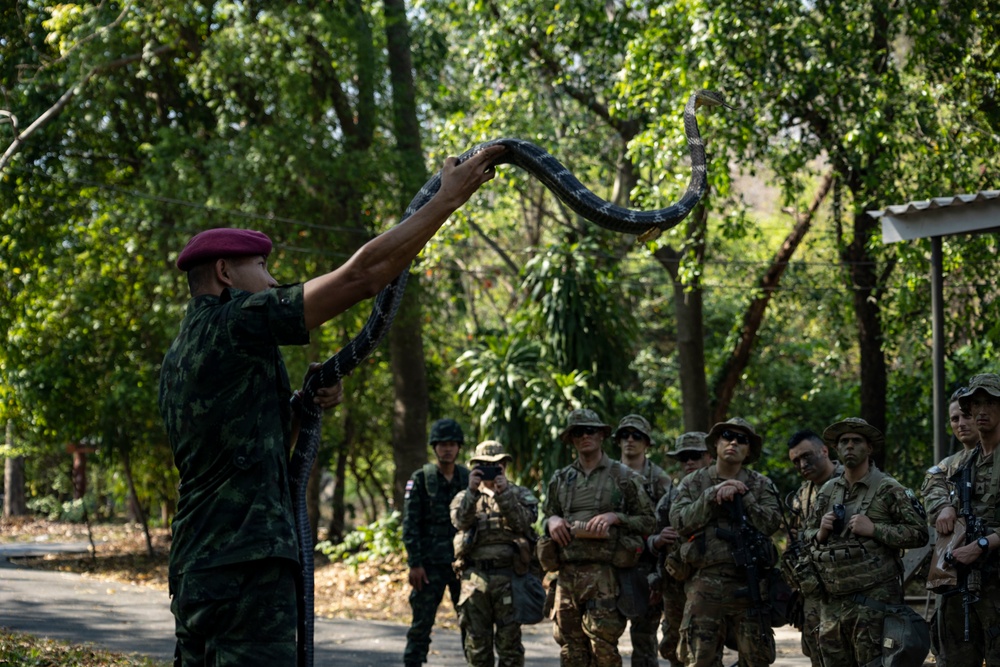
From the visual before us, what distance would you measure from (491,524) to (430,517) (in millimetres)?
942

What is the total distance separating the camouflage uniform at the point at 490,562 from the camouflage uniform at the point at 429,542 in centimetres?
48

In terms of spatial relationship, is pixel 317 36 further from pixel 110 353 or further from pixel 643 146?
pixel 110 353

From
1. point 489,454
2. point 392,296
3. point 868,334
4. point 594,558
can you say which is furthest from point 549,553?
point 868,334

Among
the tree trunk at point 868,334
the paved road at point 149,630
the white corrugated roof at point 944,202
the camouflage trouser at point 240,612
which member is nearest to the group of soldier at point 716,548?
the paved road at point 149,630

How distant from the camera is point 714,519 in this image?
8.27 meters

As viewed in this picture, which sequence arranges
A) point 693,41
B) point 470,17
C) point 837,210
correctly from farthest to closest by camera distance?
point 470,17, point 837,210, point 693,41

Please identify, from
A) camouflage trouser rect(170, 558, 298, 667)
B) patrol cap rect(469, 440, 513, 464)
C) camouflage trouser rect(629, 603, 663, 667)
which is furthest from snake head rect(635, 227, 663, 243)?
camouflage trouser rect(629, 603, 663, 667)

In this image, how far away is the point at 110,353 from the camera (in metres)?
20.3

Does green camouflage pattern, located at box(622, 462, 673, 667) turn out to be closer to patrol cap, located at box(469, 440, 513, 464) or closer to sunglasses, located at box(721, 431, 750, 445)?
sunglasses, located at box(721, 431, 750, 445)

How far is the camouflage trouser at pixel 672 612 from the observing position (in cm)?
952

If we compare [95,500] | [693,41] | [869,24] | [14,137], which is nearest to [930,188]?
[869,24]

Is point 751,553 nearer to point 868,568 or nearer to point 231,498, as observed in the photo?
point 868,568

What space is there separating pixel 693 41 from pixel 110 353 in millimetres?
12064

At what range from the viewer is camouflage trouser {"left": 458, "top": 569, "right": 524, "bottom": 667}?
9188mm
